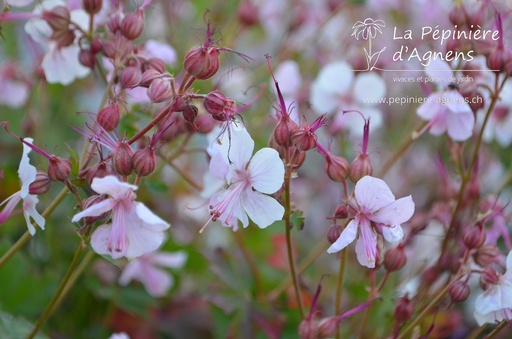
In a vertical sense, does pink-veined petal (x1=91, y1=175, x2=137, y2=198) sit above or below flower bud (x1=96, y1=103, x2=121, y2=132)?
below

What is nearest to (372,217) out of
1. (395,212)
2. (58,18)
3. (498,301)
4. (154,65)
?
(395,212)

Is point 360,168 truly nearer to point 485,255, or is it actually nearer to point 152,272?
point 485,255

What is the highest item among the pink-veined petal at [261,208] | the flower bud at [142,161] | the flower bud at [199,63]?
the flower bud at [199,63]

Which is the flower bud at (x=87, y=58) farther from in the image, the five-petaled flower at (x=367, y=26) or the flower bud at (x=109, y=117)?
the five-petaled flower at (x=367, y=26)

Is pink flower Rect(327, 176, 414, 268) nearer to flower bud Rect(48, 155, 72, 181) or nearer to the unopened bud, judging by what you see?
the unopened bud

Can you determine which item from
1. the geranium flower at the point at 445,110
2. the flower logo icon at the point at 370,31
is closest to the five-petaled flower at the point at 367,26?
the flower logo icon at the point at 370,31

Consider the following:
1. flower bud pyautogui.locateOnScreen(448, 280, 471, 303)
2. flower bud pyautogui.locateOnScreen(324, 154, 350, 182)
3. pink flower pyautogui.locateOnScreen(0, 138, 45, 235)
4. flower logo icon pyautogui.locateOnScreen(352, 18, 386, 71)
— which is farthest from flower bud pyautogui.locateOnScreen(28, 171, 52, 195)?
flower logo icon pyautogui.locateOnScreen(352, 18, 386, 71)

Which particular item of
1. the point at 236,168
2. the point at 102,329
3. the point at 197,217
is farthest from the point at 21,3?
the point at 197,217
